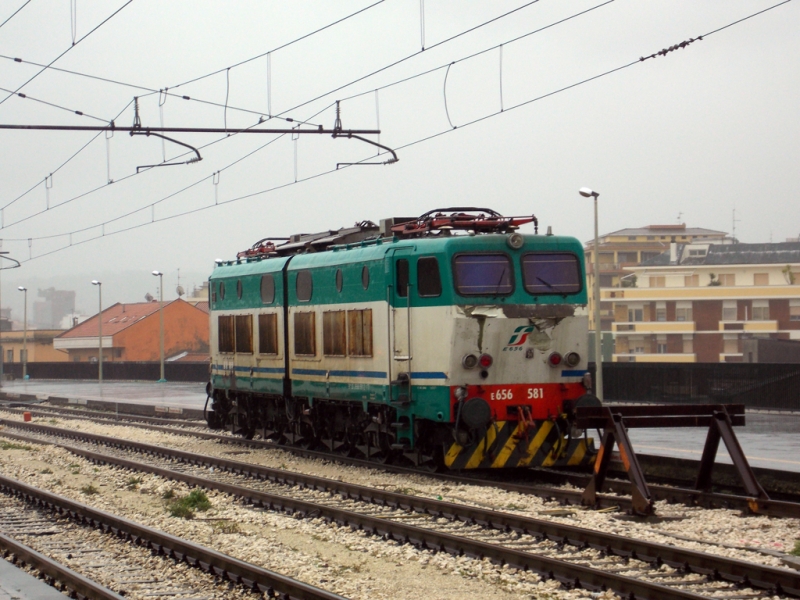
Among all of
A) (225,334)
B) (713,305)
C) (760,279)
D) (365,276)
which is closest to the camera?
(365,276)

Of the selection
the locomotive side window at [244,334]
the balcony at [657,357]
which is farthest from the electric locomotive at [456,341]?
the balcony at [657,357]

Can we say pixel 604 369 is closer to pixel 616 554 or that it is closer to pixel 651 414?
pixel 651 414

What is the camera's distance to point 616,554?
10.6 m

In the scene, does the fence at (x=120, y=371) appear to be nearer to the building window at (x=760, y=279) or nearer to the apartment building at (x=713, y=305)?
the apartment building at (x=713, y=305)

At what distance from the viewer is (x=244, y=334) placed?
23.2 meters

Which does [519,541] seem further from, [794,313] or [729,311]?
[729,311]

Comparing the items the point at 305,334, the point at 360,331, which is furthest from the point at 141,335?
the point at 360,331

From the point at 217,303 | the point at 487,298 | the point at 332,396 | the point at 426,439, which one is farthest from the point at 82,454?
the point at 487,298

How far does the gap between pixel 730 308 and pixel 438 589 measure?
216ft

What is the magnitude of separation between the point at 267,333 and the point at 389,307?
18.1 ft

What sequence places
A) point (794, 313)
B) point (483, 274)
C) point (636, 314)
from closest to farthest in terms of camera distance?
point (483, 274)
point (794, 313)
point (636, 314)

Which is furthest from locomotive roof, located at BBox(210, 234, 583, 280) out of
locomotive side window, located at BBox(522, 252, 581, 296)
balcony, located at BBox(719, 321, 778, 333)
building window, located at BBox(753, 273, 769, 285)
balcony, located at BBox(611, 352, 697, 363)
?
building window, located at BBox(753, 273, 769, 285)

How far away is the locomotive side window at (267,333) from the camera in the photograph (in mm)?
21578

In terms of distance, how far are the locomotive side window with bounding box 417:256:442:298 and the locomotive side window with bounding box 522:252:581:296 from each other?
1.39 meters
